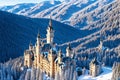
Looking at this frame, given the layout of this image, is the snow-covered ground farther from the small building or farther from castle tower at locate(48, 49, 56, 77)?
castle tower at locate(48, 49, 56, 77)

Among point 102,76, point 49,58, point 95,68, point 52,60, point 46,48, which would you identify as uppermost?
point 46,48

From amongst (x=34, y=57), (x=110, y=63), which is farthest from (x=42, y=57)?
(x=110, y=63)

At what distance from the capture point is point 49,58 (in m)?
98.2

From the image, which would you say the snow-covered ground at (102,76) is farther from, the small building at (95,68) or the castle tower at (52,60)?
the castle tower at (52,60)

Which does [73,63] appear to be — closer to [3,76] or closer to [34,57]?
[34,57]

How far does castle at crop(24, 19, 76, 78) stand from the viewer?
92.7 metres

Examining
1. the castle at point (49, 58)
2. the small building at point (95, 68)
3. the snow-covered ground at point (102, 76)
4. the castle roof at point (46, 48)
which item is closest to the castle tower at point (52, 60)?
the castle at point (49, 58)

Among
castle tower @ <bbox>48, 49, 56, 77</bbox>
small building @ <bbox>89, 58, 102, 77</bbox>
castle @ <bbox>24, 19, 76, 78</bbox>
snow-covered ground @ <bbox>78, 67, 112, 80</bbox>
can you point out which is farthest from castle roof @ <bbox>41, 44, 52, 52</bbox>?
small building @ <bbox>89, 58, 102, 77</bbox>

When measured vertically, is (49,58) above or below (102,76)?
above

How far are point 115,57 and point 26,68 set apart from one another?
9904 cm

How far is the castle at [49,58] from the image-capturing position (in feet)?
304

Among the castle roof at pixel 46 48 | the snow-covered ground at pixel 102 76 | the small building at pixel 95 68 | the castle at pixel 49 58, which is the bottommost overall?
the snow-covered ground at pixel 102 76

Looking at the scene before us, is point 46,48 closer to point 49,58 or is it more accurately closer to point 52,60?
point 49,58

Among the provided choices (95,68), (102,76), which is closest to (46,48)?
(95,68)
